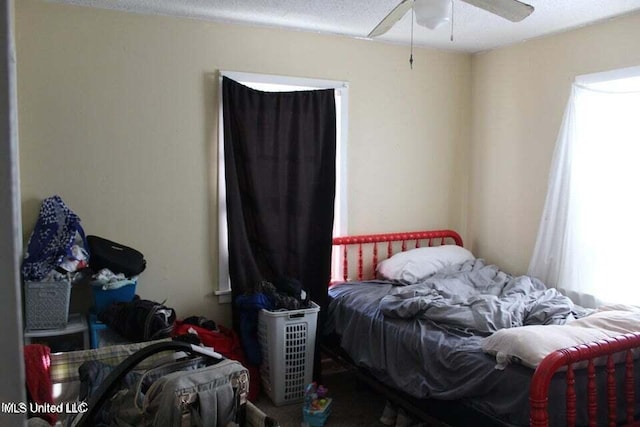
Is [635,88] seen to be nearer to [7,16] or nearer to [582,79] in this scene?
[582,79]

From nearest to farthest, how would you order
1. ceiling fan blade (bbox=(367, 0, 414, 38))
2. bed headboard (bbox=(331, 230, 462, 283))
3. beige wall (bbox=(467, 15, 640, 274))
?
ceiling fan blade (bbox=(367, 0, 414, 38)), beige wall (bbox=(467, 15, 640, 274)), bed headboard (bbox=(331, 230, 462, 283))

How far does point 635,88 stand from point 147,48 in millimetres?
3002

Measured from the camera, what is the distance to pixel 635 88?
130 inches

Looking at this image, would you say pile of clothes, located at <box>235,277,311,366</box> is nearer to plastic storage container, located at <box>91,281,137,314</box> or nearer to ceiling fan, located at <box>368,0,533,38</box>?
plastic storage container, located at <box>91,281,137,314</box>

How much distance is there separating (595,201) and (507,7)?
1.74 meters

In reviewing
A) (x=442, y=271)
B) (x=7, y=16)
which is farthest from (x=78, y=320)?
(x=7, y=16)

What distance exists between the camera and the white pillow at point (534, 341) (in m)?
2.22

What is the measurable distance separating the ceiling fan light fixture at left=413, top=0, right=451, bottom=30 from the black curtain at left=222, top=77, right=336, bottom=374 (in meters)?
1.46

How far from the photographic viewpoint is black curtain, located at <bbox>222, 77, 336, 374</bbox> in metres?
3.57

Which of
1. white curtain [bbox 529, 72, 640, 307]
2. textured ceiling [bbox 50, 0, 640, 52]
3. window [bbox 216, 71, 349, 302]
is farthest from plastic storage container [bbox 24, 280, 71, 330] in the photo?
white curtain [bbox 529, 72, 640, 307]

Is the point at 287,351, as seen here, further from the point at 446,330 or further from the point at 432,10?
the point at 432,10

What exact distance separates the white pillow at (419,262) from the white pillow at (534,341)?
1431mm

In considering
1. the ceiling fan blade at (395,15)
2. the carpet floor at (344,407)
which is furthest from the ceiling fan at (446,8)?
the carpet floor at (344,407)

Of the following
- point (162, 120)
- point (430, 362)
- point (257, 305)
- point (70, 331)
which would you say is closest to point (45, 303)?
point (70, 331)
